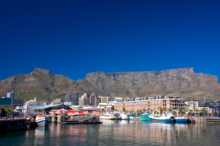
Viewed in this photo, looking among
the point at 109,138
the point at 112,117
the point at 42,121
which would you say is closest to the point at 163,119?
the point at 112,117

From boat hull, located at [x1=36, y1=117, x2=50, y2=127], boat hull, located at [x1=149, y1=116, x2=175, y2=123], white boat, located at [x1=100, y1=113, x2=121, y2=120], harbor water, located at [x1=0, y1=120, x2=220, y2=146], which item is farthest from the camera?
white boat, located at [x1=100, y1=113, x2=121, y2=120]

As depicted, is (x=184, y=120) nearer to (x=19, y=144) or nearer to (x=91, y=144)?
(x=91, y=144)

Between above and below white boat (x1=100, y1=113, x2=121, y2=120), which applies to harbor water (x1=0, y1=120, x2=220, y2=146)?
above

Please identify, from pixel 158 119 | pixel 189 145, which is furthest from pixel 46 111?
pixel 189 145

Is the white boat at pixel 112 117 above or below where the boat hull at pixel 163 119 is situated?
below

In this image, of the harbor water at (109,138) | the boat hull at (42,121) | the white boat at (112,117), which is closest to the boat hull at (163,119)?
the white boat at (112,117)

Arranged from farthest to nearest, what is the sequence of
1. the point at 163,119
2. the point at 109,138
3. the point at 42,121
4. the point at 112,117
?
the point at 112,117, the point at 163,119, the point at 42,121, the point at 109,138

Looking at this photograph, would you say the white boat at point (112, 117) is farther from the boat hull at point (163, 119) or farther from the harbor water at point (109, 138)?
the harbor water at point (109, 138)

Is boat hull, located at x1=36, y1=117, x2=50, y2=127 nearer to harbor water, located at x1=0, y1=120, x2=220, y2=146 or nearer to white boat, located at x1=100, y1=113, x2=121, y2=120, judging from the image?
harbor water, located at x1=0, y1=120, x2=220, y2=146


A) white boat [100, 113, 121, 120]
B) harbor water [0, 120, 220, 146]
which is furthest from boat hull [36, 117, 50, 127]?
white boat [100, 113, 121, 120]

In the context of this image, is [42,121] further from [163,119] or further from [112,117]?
[112,117]

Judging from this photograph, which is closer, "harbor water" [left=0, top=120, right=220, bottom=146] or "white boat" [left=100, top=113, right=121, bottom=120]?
"harbor water" [left=0, top=120, right=220, bottom=146]

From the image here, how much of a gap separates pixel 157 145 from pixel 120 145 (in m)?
8.04

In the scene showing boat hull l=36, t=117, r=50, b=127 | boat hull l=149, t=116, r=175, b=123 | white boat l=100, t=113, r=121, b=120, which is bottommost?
white boat l=100, t=113, r=121, b=120
